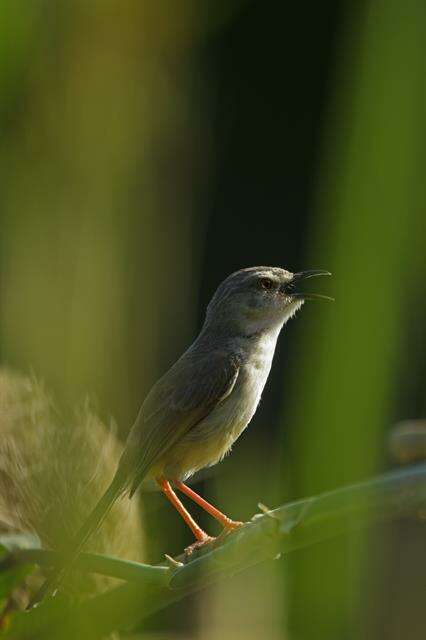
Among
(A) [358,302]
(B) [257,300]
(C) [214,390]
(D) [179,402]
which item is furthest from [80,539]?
(B) [257,300]

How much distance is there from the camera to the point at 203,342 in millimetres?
3869

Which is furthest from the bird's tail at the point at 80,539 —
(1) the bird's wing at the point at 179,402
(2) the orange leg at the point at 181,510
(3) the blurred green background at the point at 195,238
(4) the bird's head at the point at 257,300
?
(4) the bird's head at the point at 257,300

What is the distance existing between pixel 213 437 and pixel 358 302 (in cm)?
270

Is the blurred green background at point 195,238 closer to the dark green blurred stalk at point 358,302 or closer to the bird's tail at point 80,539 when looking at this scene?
the dark green blurred stalk at point 358,302

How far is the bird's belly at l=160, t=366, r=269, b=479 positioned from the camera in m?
3.43

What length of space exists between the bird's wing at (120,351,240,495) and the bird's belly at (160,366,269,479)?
34mm

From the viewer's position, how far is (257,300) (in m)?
3.89

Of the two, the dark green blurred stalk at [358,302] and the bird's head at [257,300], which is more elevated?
the dark green blurred stalk at [358,302]

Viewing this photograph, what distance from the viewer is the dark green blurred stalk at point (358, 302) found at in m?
0.75

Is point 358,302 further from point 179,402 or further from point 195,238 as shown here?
point 179,402

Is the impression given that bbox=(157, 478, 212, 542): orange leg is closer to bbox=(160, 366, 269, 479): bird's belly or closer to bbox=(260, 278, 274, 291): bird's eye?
bbox=(160, 366, 269, 479): bird's belly

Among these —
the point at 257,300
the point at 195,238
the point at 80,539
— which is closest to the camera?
the point at 80,539

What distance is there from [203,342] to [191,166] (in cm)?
130

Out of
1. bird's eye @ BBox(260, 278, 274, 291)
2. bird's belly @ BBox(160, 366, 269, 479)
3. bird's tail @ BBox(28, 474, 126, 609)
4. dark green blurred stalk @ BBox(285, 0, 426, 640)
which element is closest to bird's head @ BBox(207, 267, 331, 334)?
bird's eye @ BBox(260, 278, 274, 291)
